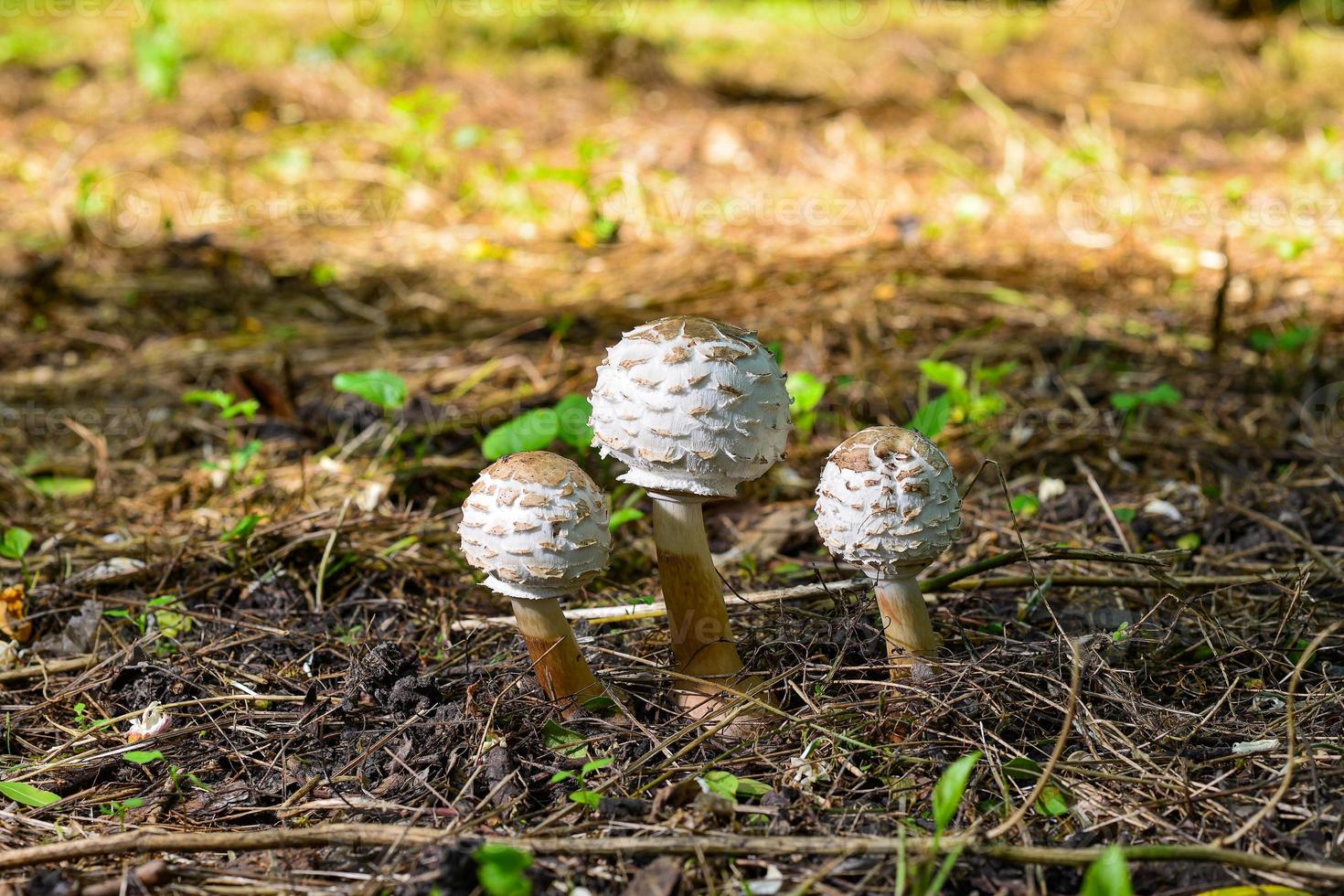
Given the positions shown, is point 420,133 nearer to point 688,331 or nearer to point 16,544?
point 16,544

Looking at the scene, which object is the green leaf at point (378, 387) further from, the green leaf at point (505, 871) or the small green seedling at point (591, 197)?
the small green seedling at point (591, 197)

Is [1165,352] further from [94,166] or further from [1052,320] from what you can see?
[94,166]

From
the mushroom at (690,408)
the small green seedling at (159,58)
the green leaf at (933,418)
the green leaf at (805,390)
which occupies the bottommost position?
the green leaf at (805,390)

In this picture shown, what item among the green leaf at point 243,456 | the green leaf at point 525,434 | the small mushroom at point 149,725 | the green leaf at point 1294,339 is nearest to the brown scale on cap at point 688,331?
the green leaf at point 525,434

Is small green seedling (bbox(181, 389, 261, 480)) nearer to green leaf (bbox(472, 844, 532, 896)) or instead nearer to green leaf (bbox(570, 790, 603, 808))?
green leaf (bbox(570, 790, 603, 808))

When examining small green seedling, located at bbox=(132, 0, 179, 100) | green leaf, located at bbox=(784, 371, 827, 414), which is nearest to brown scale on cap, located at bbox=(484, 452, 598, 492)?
green leaf, located at bbox=(784, 371, 827, 414)

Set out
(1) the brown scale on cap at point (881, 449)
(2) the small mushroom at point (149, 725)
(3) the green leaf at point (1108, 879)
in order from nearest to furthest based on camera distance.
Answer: (3) the green leaf at point (1108, 879) → (1) the brown scale on cap at point (881, 449) → (2) the small mushroom at point (149, 725)

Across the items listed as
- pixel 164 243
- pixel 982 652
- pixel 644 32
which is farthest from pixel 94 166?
A: pixel 982 652

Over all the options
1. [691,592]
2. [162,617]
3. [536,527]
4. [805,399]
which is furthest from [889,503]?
[162,617]
